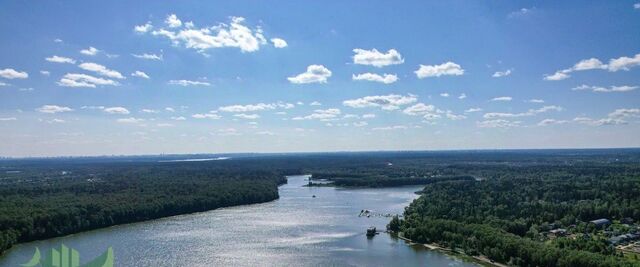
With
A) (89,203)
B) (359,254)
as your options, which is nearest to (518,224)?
(359,254)

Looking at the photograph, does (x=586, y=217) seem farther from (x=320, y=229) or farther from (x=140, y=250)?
(x=140, y=250)

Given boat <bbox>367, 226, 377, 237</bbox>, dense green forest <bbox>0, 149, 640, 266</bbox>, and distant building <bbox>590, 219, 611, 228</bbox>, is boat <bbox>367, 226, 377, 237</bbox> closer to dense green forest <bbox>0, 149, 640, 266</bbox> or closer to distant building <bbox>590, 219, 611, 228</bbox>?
dense green forest <bbox>0, 149, 640, 266</bbox>

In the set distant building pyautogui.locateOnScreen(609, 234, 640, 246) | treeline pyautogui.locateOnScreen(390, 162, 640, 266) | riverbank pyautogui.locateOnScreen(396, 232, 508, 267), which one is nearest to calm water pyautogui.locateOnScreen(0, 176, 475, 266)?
riverbank pyautogui.locateOnScreen(396, 232, 508, 267)

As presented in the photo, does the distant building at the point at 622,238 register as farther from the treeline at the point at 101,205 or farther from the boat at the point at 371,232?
the treeline at the point at 101,205

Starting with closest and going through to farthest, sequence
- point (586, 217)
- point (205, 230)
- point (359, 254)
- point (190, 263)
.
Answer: point (190, 263), point (359, 254), point (205, 230), point (586, 217)

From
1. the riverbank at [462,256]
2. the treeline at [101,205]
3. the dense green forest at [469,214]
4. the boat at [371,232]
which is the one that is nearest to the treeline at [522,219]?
the dense green forest at [469,214]

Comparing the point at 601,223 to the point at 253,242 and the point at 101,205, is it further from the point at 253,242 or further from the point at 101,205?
the point at 101,205
